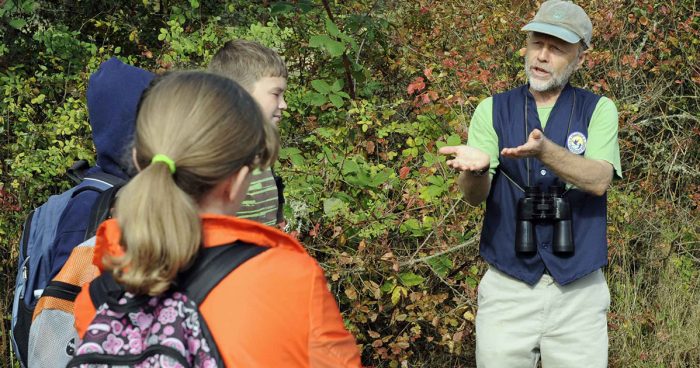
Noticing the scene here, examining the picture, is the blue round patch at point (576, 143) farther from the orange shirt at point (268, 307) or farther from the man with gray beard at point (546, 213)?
the orange shirt at point (268, 307)

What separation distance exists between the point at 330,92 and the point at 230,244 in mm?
3471

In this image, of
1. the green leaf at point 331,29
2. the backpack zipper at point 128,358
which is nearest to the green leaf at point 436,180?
the green leaf at point 331,29

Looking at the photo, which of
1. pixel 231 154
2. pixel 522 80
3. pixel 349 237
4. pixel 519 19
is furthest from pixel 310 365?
pixel 519 19

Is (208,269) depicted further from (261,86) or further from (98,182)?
(261,86)

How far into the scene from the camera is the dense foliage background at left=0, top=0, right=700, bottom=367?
474cm

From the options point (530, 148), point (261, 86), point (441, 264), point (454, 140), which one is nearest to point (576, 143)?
point (530, 148)

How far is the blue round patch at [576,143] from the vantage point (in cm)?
330

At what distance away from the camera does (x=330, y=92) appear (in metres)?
5.19

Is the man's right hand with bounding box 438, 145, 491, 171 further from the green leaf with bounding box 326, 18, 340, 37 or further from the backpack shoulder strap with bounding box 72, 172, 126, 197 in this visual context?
the green leaf with bounding box 326, 18, 340, 37

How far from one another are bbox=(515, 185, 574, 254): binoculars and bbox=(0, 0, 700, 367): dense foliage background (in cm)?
132

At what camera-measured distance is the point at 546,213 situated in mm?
3279

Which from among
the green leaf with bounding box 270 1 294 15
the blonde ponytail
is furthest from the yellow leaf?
the blonde ponytail

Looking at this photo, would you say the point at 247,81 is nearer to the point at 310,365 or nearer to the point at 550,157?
the point at 550,157

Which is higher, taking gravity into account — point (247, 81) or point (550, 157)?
point (247, 81)
